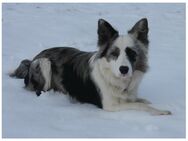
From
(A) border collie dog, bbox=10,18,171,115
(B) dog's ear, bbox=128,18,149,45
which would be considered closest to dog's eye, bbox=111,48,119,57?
(A) border collie dog, bbox=10,18,171,115

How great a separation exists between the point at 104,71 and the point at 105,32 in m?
0.50

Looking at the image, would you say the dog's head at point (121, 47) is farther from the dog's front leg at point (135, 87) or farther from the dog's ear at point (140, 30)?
the dog's front leg at point (135, 87)

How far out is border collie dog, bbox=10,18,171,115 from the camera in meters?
5.95

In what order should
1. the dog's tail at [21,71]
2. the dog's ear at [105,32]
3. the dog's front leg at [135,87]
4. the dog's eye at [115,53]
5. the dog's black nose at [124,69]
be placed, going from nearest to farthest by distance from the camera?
the dog's black nose at [124,69]
the dog's eye at [115,53]
the dog's ear at [105,32]
the dog's front leg at [135,87]
the dog's tail at [21,71]

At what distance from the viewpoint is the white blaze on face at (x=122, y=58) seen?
19.0ft

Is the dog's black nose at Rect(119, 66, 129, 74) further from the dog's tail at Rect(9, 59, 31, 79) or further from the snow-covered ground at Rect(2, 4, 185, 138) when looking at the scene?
the dog's tail at Rect(9, 59, 31, 79)

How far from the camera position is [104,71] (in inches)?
244

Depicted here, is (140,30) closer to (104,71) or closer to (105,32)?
(105,32)

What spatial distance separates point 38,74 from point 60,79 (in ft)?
1.16

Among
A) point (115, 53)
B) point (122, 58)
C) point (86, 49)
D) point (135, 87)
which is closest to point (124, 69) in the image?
point (122, 58)

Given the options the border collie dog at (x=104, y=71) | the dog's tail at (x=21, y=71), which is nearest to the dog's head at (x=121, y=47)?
the border collie dog at (x=104, y=71)

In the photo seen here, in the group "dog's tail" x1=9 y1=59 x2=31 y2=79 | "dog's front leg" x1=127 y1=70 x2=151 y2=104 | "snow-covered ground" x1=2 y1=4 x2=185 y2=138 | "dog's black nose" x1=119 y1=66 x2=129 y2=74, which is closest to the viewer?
"snow-covered ground" x1=2 y1=4 x2=185 y2=138

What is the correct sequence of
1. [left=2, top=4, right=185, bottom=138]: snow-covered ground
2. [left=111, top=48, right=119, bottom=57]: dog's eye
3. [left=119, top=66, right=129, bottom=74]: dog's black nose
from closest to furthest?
[left=2, top=4, right=185, bottom=138]: snow-covered ground → [left=119, top=66, right=129, bottom=74]: dog's black nose → [left=111, top=48, right=119, bottom=57]: dog's eye

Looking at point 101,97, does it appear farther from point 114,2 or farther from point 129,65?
point 114,2
